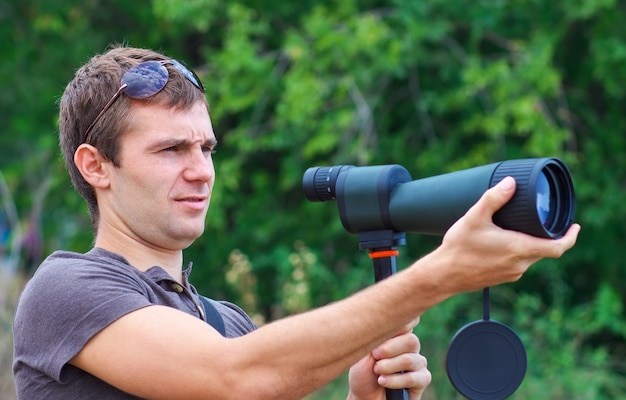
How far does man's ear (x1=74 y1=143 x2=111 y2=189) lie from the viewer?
250 cm

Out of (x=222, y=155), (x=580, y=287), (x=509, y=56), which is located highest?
(x=509, y=56)

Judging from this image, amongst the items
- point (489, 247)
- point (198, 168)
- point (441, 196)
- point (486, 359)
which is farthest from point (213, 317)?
point (489, 247)

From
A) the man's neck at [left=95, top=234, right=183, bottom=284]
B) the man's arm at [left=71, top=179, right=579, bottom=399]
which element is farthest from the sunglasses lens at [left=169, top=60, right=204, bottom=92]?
the man's arm at [left=71, top=179, right=579, bottom=399]

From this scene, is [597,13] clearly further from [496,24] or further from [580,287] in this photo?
[580,287]

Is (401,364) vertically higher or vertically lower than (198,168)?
lower

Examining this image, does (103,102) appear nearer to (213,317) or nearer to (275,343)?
(213,317)

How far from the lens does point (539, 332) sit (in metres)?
7.13

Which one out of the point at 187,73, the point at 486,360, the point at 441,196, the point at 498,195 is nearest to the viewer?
the point at 498,195

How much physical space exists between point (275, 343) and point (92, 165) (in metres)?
0.77

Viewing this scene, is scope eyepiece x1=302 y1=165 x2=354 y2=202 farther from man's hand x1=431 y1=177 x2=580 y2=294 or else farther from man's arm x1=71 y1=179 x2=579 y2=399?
man's hand x1=431 y1=177 x2=580 y2=294

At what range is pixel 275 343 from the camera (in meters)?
2.06

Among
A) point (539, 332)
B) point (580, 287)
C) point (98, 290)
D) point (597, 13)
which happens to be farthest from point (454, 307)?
point (98, 290)

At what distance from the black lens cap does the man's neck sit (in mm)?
772

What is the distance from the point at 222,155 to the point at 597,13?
344 centimetres
